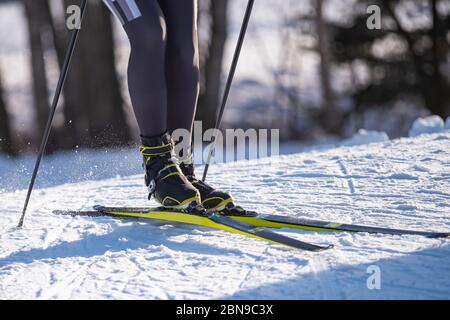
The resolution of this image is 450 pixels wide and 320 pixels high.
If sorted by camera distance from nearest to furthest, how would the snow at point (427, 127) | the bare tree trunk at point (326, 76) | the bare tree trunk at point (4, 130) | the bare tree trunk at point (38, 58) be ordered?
the snow at point (427, 127)
the bare tree trunk at point (38, 58)
the bare tree trunk at point (4, 130)
the bare tree trunk at point (326, 76)

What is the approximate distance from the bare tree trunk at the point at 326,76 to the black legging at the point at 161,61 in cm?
1254

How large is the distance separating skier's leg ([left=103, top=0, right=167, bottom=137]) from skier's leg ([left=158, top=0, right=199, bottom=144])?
0.14m

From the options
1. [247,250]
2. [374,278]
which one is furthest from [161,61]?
[374,278]

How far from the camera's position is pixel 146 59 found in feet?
8.02

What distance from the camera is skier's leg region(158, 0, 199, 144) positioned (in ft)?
8.60

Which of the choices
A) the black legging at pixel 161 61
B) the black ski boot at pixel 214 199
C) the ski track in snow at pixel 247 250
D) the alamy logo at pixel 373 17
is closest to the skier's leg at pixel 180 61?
the black legging at pixel 161 61

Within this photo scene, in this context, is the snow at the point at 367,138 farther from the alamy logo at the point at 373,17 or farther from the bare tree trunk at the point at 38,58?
the bare tree trunk at the point at 38,58

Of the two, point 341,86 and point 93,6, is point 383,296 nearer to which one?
point 93,6

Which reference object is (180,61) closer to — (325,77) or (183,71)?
(183,71)

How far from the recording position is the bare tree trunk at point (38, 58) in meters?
12.9

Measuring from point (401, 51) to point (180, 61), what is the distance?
13761mm

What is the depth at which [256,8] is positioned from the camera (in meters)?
22.0

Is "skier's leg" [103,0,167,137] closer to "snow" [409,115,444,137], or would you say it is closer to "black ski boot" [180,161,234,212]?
"black ski boot" [180,161,234,212]

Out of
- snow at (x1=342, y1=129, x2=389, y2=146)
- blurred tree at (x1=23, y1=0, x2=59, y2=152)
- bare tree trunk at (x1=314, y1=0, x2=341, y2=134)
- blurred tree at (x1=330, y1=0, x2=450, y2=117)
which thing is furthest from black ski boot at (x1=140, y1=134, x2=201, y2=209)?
blurred tree at (x1=330, y1=0, x2=450, y2=117)
